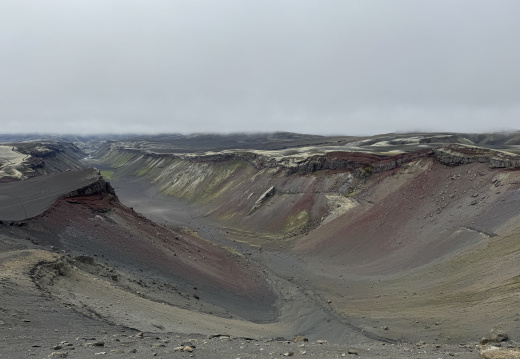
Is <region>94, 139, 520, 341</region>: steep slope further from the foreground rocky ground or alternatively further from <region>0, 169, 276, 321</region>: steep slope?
<region>0, 169, 276, 321</region>: steep slope

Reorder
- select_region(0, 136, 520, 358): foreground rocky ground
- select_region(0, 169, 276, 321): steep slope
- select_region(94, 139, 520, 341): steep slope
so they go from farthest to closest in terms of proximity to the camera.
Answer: select_region(0, 169, 276, 321): steep slope
select_region(94, 139, 520, 341): steep slope
select_region(0, 136, 520, 358): foreground rocky ground

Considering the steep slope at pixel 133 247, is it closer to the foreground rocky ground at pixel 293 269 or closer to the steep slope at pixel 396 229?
the foreground rocky ground at pixel 293 269

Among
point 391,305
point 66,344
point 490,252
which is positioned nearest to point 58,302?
point 66,344

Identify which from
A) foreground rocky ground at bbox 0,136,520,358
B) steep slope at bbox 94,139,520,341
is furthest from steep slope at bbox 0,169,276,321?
steep slope at bbox 94,139,520,341

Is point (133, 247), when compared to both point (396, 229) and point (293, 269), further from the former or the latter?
point (396, 229)

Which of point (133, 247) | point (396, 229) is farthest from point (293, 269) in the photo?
point (133, 247)

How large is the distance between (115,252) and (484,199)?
34490 mm

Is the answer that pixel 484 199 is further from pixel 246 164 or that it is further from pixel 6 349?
pixel 246 164

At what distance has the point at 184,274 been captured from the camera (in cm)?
2645

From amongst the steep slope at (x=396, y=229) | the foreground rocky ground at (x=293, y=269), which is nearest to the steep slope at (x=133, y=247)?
the foreground rocky ground at (x=293, y=269)

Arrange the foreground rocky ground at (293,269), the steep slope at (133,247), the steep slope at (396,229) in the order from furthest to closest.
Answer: the steep slope at (133,247) < the steep slope at (396,229) < the foreground rocky ground at (293,269)

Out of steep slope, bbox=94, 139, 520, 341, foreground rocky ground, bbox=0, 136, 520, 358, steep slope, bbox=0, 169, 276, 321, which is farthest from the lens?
steep slope, bbox=0, 169, 276, 321

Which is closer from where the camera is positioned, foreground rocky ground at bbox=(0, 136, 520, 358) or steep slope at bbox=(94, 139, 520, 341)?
foreground rocky ground at bbox=(0, 136, 520, 358)

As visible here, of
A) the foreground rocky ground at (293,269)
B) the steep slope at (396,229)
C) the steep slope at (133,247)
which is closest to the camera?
the foreground rocky ground at (293,269)
